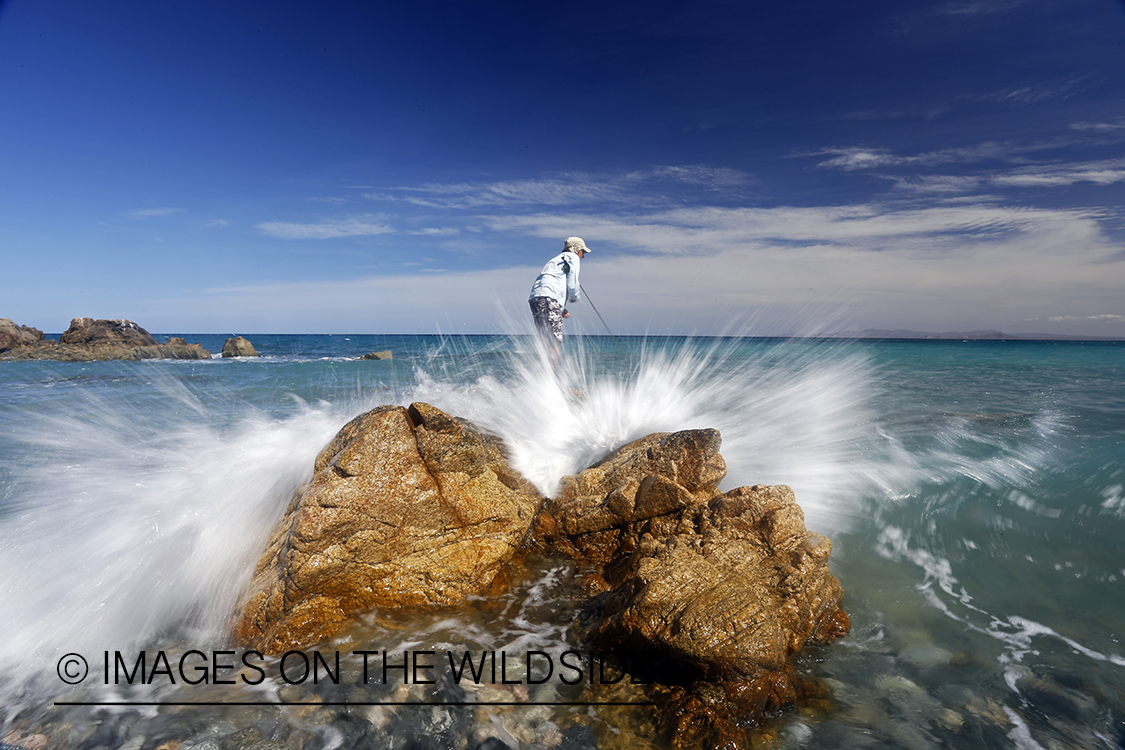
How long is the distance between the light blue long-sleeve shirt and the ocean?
955 millimetres

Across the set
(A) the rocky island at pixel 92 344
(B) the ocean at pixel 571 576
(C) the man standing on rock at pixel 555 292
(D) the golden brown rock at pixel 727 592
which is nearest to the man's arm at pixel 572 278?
(C) the man standing on rock at pixel 555 292

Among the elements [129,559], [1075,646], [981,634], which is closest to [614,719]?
[981,634]

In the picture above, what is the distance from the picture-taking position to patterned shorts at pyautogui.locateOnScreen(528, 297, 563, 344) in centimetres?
771

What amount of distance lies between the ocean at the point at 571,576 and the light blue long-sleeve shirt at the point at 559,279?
3.13 feet

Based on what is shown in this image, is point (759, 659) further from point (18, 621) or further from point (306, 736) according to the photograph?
point (18, 621)

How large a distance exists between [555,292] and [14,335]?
3807 cm

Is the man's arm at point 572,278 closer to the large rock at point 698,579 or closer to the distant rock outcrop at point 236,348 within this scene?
the large rock at point 698,579

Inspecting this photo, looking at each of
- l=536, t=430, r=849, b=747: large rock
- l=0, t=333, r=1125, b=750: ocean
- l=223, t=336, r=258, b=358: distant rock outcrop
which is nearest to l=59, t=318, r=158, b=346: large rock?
l=223, t=336, r=258, b=358: distant rock outcrop

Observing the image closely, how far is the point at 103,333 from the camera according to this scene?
29.8 meters

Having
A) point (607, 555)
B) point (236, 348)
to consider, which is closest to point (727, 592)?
point (607, 555)

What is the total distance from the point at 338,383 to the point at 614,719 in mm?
15837

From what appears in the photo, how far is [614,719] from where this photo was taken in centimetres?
252

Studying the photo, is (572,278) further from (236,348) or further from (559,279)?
(236,348)

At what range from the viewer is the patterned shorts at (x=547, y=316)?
7711mm
